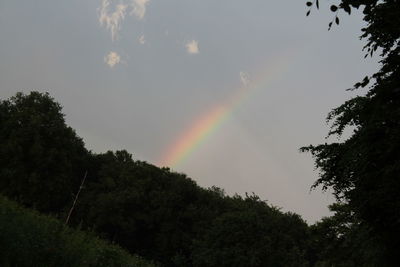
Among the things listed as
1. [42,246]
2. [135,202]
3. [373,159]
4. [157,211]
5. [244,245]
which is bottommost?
[42,246]

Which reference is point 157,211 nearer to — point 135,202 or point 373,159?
point 135,202

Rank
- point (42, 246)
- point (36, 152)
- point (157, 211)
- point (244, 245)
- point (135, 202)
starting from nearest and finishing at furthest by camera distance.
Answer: point (42, 246) → point (244, 245) → point (36, 152) → point (135, 202) → point (157, 211)

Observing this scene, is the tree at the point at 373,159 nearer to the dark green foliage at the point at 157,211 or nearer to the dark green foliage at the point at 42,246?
the dark green foliage at the point at 42,246

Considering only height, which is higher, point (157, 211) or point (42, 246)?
point (157, 211)

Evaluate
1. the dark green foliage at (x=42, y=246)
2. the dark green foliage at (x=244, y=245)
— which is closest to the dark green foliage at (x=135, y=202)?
the dark green foliage at (x=244, y=245)

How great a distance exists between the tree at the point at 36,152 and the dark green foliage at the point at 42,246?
40562mm

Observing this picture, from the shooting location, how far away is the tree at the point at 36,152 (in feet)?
165

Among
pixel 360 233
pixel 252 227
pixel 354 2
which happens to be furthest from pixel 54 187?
pixel 354 2

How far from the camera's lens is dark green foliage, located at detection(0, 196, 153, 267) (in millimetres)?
9523

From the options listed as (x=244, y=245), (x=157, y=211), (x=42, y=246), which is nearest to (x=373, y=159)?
(x=42, y=246)

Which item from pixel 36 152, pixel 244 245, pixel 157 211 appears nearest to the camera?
pixel 244 245

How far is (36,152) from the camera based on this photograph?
5131 cm

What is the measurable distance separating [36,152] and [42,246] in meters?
44.3

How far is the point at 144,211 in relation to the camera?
196 feet
